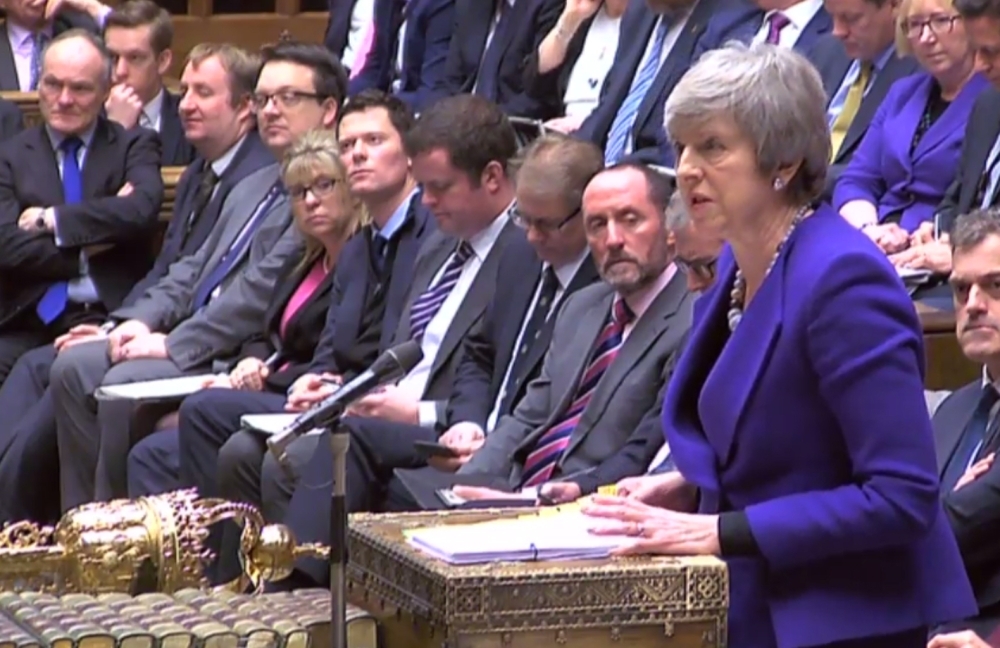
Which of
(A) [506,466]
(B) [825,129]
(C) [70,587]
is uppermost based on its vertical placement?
(B) [825,129]

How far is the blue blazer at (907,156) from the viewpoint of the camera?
5492 millimetres

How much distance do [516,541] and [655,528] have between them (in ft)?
0.61

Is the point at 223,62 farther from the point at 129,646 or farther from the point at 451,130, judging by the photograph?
the point at 129,646

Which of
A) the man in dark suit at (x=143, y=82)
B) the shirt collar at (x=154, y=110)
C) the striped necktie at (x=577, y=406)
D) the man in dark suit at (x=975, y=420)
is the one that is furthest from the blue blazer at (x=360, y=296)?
the shirt collar at (x=154, y=110)

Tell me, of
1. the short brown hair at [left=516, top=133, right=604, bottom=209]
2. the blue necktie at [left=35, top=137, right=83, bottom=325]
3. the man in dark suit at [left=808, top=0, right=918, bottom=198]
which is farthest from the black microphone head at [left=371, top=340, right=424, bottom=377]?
the blue necktie at [left=35, top=137, right=83, bottom=325]

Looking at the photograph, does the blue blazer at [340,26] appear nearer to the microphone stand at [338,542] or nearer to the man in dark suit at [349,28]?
the man in dark suit at [349,28]

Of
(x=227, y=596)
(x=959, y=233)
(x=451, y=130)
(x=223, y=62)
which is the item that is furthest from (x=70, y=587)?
(x=223, y=62)

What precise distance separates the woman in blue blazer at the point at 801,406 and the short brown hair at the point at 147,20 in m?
5.67

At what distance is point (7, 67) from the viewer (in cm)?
823

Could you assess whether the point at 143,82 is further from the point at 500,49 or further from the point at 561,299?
the point at 561,299

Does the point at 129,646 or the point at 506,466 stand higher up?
the point at 129,646

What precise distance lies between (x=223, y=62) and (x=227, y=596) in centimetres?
407

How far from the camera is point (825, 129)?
8.64 feet

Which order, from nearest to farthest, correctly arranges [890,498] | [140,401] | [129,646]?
[890,498] < [129,646] < [140,401]
